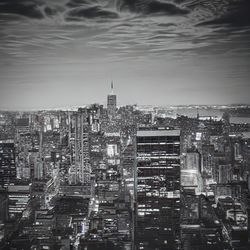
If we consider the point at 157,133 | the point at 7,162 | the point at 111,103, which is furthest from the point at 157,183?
the point at 7,162

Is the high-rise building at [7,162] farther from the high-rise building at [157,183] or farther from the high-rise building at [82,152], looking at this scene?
the high-rise building at [157,183]

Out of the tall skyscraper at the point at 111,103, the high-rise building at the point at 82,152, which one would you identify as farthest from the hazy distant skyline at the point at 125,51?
the high-rise building at the point at 82,152

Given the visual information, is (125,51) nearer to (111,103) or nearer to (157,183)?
(111,103)

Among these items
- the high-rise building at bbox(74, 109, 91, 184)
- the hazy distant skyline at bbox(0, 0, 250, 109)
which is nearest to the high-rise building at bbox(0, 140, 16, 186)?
the hazy distant skyline at bbox(0, 0, 250, 109)

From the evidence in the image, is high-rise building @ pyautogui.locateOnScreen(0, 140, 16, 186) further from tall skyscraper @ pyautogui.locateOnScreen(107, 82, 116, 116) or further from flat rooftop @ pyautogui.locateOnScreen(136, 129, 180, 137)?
flat rooftop @ pyautogui.locateOnScreen(136, 129, 180, 137)

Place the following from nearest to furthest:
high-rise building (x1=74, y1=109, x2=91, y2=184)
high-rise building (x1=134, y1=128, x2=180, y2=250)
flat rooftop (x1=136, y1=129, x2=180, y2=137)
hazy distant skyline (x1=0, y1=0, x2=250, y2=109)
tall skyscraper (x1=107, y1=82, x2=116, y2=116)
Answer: hazy distant skyline (x1=0, y1=0, x2=250, y2=109) → tall skyscraper (x1=107, y1=82, x2=116, y2=116) → high-rise building (x1=134, y1=128, x2=180, y2=250) → flat rooftop (x1=136, y1=129, x2=180, y2=137) → high-rise building (x1=74, y1=109, x2=91, y2=184)

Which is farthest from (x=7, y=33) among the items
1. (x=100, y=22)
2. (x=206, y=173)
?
(x=206, y=173)

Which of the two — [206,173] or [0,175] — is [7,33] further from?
[206,173]
